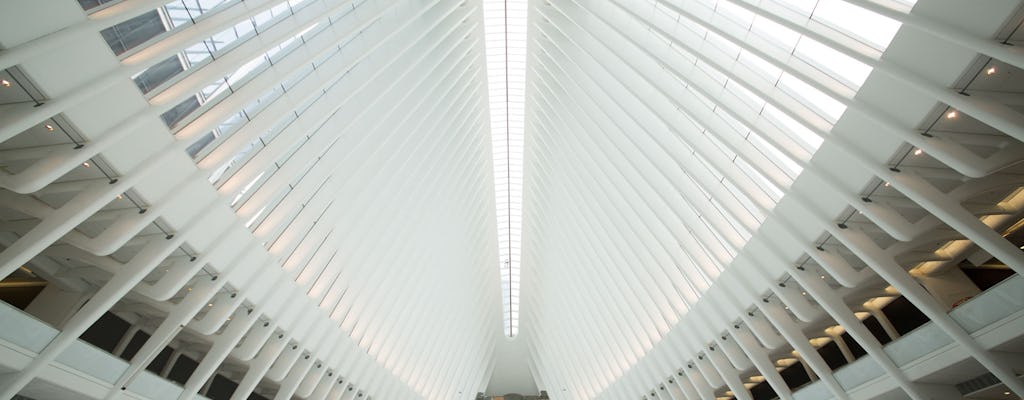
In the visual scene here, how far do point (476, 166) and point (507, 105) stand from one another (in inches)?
129

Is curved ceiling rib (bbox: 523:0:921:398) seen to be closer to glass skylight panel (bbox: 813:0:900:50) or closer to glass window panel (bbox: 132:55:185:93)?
glass skylight panel (bbox: 813:0:900:50)

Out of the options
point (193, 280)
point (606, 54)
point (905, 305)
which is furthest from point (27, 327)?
point (905, 305)

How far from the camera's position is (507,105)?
2402 centimetres

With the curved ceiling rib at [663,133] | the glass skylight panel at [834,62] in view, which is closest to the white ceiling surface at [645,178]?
the curved ceiling rib at [663,133]

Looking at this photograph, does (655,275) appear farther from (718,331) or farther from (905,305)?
(905,305)

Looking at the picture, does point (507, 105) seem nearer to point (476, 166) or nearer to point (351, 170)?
point (476, 166)

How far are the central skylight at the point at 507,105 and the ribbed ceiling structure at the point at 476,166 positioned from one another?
0.13 meters

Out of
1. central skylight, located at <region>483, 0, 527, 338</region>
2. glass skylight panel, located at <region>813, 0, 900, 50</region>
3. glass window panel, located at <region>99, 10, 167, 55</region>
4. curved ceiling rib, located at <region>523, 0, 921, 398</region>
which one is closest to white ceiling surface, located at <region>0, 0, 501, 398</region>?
glass window panel, located at <region>99, 10, 167, 55</region>

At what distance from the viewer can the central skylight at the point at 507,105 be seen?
2006 centimetres

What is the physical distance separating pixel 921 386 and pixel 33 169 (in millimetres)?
17110

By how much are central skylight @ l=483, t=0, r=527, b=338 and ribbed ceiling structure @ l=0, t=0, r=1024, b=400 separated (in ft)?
0.42

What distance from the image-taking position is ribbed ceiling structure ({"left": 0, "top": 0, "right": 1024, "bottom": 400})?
30.0 feet

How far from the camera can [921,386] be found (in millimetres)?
12344

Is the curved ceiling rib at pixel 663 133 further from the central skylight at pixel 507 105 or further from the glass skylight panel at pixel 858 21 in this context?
the central skylight at pixel 507 105
